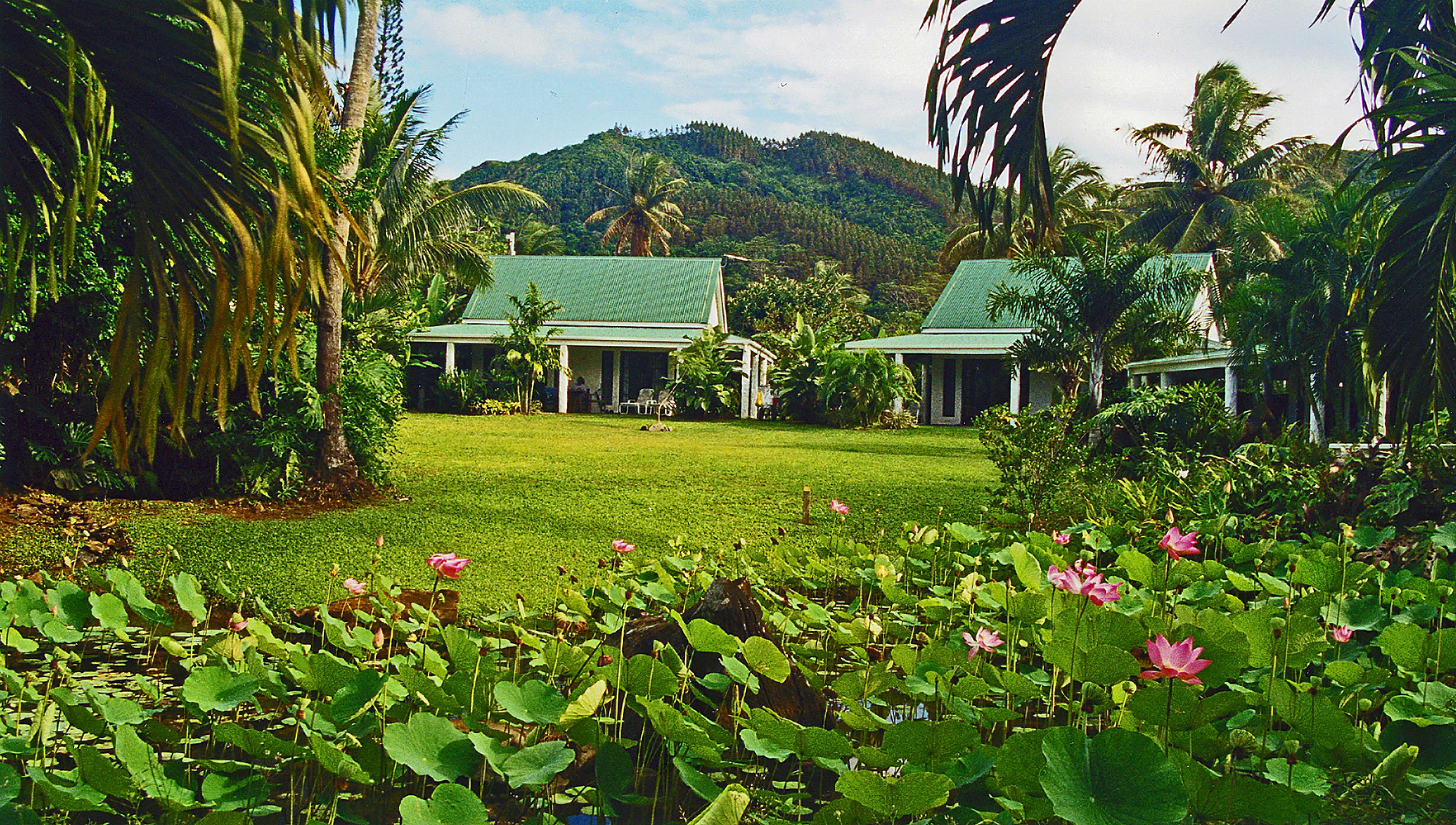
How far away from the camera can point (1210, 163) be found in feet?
86.2

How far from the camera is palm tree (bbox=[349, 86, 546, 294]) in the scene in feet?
30.1

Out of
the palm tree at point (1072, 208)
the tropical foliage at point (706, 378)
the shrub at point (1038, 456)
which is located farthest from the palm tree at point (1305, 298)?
the tropical foliage at point (706, 378)

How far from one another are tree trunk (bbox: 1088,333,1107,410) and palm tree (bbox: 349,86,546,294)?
30.9ft

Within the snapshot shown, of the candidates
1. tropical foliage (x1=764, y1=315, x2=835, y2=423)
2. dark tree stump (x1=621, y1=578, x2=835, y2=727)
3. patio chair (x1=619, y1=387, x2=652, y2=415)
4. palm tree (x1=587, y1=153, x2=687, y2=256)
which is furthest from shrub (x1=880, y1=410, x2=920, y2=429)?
palm tree (x1=587, y1=153, x2=687, y2=256)

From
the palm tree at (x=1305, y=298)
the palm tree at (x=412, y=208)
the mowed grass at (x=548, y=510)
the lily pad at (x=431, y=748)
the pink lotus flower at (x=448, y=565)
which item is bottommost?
the mowed grass at (x=548, y=510)

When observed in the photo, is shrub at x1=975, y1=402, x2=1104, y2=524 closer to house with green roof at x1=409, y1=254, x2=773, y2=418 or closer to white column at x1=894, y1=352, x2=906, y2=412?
white column at x1=894, y1=352, x2=906, y2=412

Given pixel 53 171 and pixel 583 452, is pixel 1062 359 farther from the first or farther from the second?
pixel 53 171

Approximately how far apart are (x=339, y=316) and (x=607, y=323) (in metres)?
16.2

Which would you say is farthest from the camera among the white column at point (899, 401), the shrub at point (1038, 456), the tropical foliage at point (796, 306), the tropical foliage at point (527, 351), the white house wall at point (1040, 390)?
the tropical foliage at point (796, 306)

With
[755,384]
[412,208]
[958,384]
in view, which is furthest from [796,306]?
[412,208]

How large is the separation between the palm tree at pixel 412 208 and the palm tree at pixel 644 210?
70.7 feet

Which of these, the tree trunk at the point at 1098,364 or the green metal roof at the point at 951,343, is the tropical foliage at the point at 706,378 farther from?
the tree trunk at the point at 1098,364

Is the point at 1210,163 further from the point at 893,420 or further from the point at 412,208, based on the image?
the point at 412,208

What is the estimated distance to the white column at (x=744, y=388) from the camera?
2160 centimetres
